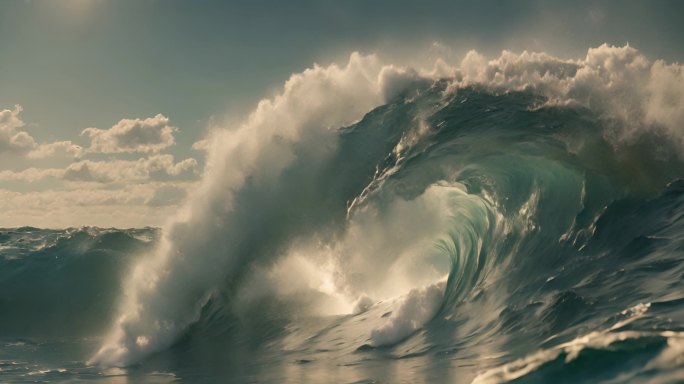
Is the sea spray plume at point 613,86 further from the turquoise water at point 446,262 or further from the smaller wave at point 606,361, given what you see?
the smaller wave at point 606,361

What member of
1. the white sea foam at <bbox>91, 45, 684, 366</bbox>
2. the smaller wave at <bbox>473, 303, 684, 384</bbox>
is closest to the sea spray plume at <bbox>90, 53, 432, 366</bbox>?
the white sea foam at <bbox>91, 45, 684, 366</bbox>

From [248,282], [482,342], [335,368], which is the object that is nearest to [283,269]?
[248,282]

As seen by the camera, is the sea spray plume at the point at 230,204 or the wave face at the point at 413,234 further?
the sea spray plume at the point at 230,204

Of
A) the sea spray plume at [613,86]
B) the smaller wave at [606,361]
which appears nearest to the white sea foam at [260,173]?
the sea spray plume at [613,86]

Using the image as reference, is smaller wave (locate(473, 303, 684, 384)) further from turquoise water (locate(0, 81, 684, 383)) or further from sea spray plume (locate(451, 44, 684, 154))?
sea spray plume (locate(451, 44, 684, 154))

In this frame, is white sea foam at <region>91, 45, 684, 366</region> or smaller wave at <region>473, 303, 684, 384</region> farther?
white sea foam at <region>91, 45, 684, 366</region>
